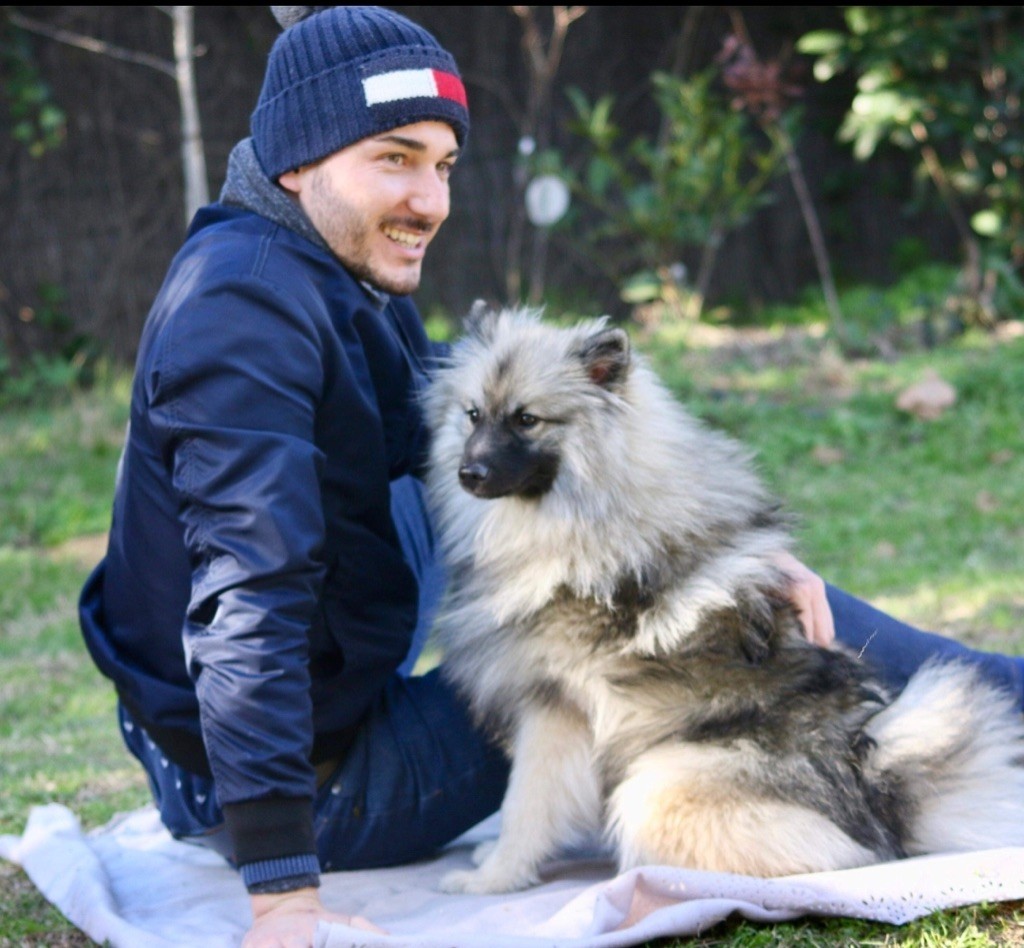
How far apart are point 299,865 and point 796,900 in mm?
775

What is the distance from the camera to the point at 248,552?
192cm

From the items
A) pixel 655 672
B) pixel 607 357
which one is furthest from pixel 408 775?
pixel 607 357

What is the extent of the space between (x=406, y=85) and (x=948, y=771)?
1.56 m

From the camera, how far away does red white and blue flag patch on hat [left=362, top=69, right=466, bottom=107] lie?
2289 mm

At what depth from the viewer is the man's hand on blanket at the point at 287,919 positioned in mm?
1899

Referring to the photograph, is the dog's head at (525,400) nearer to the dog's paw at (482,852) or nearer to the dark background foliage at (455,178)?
the dog's paw at (482,852)

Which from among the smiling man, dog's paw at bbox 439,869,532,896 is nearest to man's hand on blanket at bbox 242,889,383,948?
the smiling man

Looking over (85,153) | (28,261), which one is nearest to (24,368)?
(28,261)

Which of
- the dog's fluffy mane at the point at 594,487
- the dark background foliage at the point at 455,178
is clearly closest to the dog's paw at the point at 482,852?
the dog's fluffy mane at the point at 594,487

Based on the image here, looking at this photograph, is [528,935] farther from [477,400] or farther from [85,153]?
[85,153]

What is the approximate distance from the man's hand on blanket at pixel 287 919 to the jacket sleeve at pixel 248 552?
36 millimetres

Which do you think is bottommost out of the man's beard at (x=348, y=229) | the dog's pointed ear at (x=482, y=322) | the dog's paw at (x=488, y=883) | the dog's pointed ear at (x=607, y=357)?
the dog's paw at (x=488, y=883)

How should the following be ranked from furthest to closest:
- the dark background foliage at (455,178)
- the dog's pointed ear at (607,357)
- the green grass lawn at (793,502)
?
the dark background foliage at (455,178) < the green grass lawn at (793,502) < the dog's pointed ear at (607,357)

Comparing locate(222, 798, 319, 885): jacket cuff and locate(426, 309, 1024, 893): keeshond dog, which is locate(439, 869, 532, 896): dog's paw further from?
locate(222, 798, 319, 885): jacket cuff
